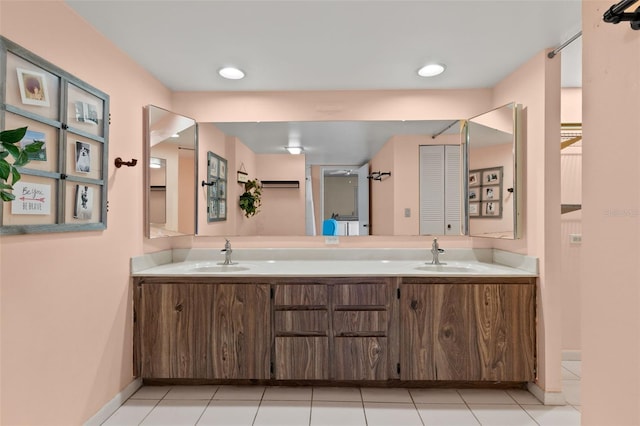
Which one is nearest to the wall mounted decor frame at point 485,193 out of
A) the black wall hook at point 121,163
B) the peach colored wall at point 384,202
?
the peach colored wall at point 384,202

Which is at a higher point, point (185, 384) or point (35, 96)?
point (35, 96)

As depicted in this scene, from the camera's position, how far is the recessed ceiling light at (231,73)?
231cm

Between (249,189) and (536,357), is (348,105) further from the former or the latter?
(536,357)

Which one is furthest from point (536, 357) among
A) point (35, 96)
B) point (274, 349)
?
point (35, 96)

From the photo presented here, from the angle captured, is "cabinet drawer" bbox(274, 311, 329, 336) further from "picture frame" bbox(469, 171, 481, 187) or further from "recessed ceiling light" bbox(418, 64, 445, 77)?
"recessed ceiling light" bbox(418, 64, 445, 77)

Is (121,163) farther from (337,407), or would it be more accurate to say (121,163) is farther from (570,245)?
(570,245)

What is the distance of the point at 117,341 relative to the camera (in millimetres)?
2033

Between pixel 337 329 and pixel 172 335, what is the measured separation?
3.51 ft

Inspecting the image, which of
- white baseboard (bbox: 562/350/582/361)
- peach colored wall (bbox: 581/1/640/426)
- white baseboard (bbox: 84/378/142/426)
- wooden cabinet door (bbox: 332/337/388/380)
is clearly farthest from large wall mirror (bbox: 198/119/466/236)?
peach colored wall (bbox: 581/1/640/426)

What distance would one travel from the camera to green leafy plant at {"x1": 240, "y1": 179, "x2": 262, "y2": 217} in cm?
274

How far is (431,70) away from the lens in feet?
7.58

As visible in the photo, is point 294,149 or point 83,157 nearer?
point 83,157

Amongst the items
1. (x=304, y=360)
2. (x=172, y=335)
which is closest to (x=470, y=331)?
(x=304, y=360)

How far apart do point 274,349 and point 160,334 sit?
0.75 m
